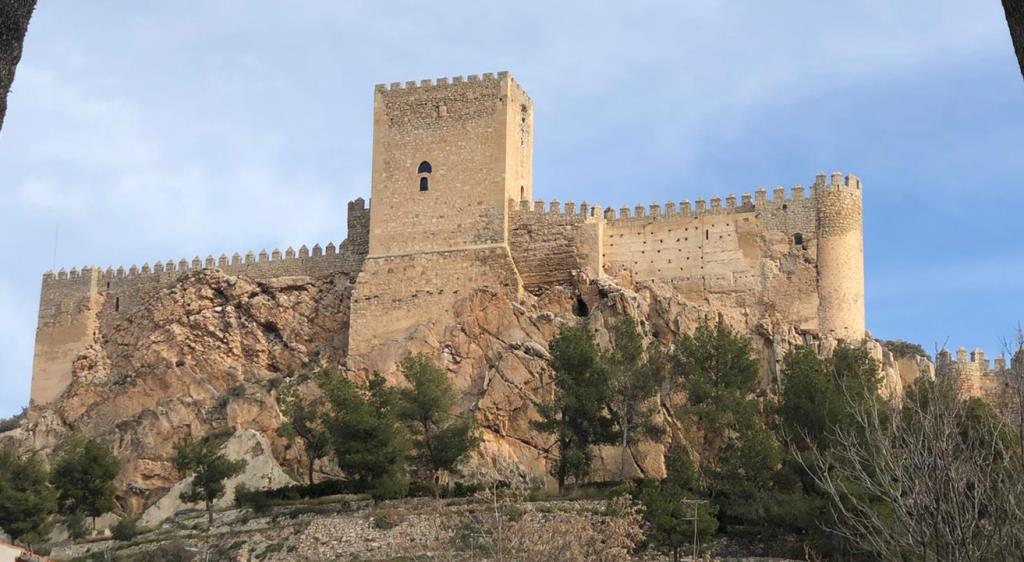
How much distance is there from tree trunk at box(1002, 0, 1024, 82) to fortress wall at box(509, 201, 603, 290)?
38866 mm

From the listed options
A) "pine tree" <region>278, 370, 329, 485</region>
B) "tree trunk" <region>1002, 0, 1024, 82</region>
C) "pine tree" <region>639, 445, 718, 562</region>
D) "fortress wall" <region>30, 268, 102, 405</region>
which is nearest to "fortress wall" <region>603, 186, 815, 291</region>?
"pine tree" <region>278, 370, 329, 485</region>

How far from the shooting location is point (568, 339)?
40.9 metres

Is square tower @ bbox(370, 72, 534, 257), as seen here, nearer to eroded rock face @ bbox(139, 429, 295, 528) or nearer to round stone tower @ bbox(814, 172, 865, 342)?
eroded rock face @ bbox(139, 429, 295, 528)

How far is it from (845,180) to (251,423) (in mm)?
20487

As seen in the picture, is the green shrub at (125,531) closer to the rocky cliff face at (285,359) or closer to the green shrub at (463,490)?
the rocky cliff face at (285,359)

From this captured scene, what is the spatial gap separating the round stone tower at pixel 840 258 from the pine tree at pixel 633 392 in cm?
680

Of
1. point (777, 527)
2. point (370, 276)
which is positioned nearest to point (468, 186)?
point (370, 276)

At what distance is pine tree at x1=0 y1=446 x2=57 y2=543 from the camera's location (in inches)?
1601

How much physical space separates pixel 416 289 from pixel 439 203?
2.95 m

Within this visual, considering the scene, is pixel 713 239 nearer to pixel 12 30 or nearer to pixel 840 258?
pixel 840 258

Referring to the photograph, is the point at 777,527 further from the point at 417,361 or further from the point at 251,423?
the point at 251,423

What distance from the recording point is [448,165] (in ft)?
155

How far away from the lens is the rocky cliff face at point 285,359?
4325cm

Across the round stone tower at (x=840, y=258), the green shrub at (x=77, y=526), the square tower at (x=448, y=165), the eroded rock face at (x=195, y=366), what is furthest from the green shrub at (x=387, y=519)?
the round stone tower at (x=840, y=258)
